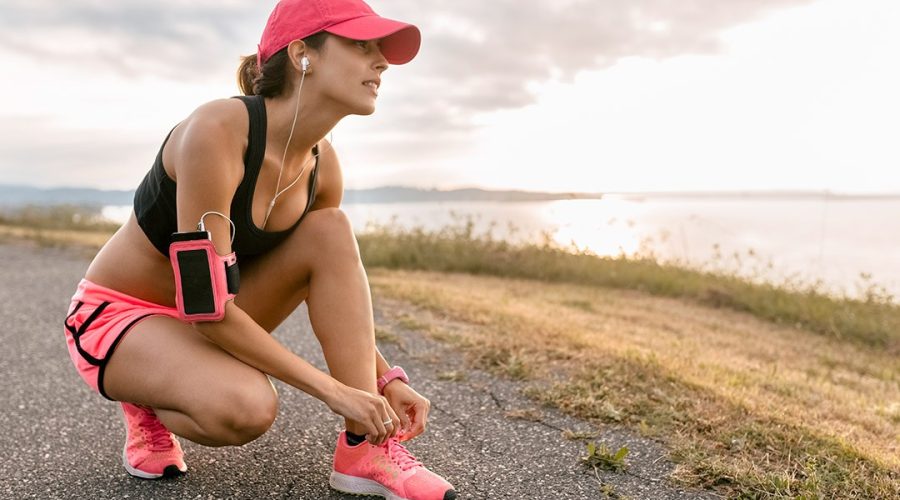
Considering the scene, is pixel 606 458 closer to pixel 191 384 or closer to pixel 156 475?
pixel 191 384

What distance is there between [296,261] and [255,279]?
6.8 inches

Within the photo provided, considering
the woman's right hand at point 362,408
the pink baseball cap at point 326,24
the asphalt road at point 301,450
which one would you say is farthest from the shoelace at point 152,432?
the pink baseball cap at point 326,24

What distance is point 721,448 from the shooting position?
258cm

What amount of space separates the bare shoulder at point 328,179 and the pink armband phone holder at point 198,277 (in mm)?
620

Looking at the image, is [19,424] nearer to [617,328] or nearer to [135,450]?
[135,450]

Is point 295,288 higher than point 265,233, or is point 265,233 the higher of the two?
point 265,233

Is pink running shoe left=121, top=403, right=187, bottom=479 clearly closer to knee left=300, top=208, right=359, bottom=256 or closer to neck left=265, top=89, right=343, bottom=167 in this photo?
knee left=300, top=208, right=359, bottom=256

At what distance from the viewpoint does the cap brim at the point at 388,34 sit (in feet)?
6.48

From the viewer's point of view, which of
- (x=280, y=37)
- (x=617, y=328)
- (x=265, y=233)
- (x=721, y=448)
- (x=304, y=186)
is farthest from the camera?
(x=617, y=328)

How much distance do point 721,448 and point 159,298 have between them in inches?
79.1

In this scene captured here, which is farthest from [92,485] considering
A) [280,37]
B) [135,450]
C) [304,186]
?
[280,37]

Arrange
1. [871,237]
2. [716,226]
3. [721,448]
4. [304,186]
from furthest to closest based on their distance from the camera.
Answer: [871,237] → [716,226] → [721,448] → [304,186]

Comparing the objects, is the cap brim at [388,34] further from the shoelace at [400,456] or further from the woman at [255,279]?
the shoelace at [400,456]

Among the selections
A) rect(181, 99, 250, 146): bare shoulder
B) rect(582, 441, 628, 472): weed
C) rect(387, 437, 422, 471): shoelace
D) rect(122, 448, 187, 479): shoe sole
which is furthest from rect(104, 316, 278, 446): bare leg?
rect(582, 441, 628, 472): weed
